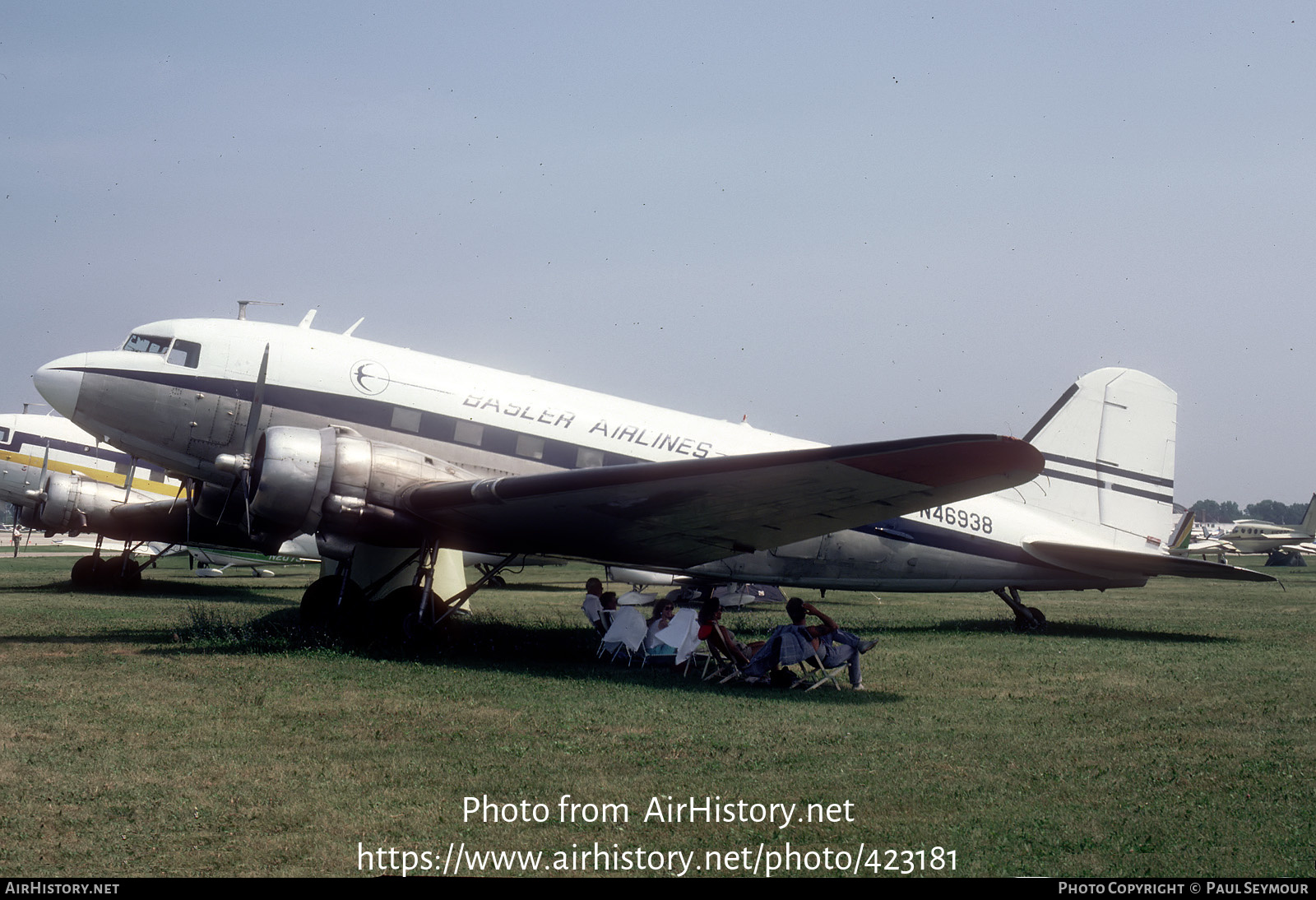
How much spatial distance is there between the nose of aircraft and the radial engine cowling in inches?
128

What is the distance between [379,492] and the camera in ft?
37.2

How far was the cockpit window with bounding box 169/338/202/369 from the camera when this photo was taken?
1314 cm

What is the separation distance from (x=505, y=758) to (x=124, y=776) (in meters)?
2.39

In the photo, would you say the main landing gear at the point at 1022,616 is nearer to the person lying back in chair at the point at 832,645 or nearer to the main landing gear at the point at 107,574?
the person lying back in chair at the point at 832,645

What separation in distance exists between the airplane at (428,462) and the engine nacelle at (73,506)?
10.8 metres

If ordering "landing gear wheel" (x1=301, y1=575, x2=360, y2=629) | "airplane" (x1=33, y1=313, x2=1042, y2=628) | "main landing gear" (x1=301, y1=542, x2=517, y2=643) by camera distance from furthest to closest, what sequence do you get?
"landing gear wheel" (x1=301, y1=575, x2=360, y2=629), "main landing gear" (x1=301, y1=542, x2=517, y2=643), "airplane" (x1=33, y1=313, x2=1042, y2=628)

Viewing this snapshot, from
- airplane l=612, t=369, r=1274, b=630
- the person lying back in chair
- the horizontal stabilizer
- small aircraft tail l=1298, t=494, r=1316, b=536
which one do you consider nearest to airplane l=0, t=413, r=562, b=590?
airplane l=612, t=369, r=1274, b=630

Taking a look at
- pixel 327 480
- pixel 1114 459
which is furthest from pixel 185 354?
pixel 1114 459

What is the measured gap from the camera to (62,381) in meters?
13.0

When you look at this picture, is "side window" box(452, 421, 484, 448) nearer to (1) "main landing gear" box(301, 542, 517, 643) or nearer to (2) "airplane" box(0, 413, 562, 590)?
(1) "main landing gear" box(301, 542, 517, 643)

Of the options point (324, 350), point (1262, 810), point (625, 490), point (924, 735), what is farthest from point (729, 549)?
point (1262, 810)

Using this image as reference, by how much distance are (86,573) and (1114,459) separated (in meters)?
21.9

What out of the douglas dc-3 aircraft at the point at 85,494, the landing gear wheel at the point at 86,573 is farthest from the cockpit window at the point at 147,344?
the landing gear wheel at the point at 86,573

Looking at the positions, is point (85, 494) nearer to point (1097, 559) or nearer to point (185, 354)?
point (185, 354)
